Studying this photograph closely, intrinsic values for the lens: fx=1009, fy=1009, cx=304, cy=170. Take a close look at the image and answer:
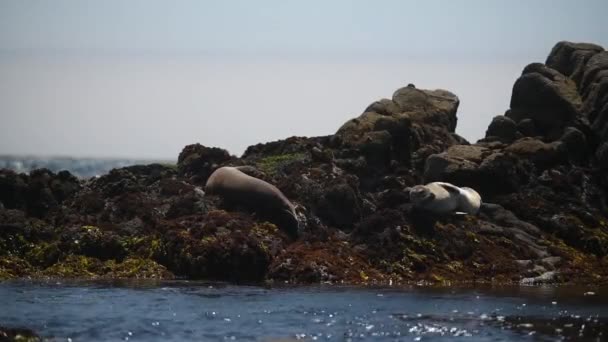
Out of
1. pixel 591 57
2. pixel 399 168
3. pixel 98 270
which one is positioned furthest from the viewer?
pixel 591 57

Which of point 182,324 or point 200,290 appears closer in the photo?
point 182,324

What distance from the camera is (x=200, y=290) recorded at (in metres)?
21.4

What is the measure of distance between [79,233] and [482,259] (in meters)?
9.95

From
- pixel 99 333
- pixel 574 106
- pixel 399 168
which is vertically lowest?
pixel 99 333

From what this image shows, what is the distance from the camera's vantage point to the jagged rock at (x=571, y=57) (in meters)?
35.4

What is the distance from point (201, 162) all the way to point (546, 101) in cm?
1165

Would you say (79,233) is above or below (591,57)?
below

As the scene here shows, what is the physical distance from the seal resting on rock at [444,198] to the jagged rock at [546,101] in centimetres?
623

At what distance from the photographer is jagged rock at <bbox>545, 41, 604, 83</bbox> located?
35438 mm

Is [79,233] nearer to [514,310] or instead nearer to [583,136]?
[514,310]

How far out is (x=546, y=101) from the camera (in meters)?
33.0

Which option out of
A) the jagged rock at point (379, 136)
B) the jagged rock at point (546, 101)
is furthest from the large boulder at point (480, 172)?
the jagged rock at point (546, 101)

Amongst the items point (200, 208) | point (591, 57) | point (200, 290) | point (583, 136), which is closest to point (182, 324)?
point (200, 290)

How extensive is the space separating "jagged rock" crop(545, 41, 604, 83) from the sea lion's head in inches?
447
